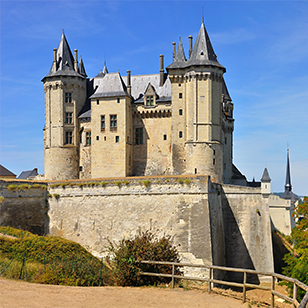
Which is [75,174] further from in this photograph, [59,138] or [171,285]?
[171,285]

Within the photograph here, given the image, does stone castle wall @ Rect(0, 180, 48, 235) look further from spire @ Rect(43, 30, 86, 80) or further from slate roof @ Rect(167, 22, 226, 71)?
slate roof @ Rect(167, 22, 226, 71)

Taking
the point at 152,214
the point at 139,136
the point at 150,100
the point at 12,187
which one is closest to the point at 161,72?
the point at 150,100

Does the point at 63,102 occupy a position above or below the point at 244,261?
above

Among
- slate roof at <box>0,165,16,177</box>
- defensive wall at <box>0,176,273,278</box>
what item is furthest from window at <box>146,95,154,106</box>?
slate roof at <box>0,165,16,177</box>

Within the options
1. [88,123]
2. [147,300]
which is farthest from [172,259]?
[88,123]

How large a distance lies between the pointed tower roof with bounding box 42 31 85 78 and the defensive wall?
15.6 metres

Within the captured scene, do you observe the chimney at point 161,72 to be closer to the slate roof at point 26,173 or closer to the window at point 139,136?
the window at point 139,136

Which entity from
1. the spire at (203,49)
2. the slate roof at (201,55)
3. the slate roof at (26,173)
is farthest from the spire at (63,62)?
the slate roof at (26,173)

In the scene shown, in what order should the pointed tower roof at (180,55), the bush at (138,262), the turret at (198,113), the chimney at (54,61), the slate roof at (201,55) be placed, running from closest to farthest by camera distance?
the bush at (138,262) → the turret at (198,113) → the slate roof at (201,55) → the pointed tower roof at (180,55) → the chimney at (54,61)

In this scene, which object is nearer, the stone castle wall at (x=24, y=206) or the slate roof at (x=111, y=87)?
the stone castle wall at (x=24, y=206)

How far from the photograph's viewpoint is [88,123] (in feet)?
142

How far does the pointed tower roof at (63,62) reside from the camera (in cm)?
4316

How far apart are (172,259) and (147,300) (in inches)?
144

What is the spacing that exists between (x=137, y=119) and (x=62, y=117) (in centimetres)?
809
